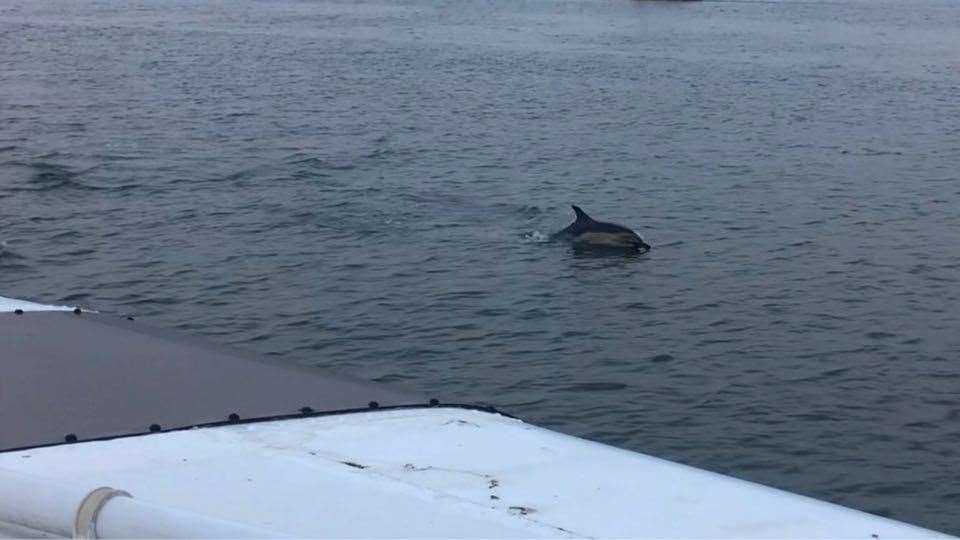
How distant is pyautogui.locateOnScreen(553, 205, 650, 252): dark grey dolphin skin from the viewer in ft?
70.2

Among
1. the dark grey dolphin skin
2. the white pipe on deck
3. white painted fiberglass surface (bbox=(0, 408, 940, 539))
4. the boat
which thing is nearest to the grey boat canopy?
the boat

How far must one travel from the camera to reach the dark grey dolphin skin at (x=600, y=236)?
21.4m

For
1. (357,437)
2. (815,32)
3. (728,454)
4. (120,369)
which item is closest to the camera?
(357,437)

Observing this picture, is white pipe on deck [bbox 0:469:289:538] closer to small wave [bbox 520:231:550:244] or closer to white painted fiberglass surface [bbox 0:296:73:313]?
white painted fiberglass surface [bbox 0:296:73:313]

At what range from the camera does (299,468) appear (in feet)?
17.1

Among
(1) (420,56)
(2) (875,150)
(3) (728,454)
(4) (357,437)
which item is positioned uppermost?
(1) (420,56)

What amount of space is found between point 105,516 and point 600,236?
18.0 meters

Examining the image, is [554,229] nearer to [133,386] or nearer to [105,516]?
[133,386]

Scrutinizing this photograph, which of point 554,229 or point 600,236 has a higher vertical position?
point 554,229

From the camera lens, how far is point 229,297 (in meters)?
18.3

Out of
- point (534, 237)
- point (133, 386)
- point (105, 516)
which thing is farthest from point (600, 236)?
point (105, 516)

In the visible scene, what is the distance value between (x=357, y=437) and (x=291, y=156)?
956 inches

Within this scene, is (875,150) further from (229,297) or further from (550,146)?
(229,297)

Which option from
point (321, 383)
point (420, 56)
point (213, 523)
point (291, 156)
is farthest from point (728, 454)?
point (420, 56)
